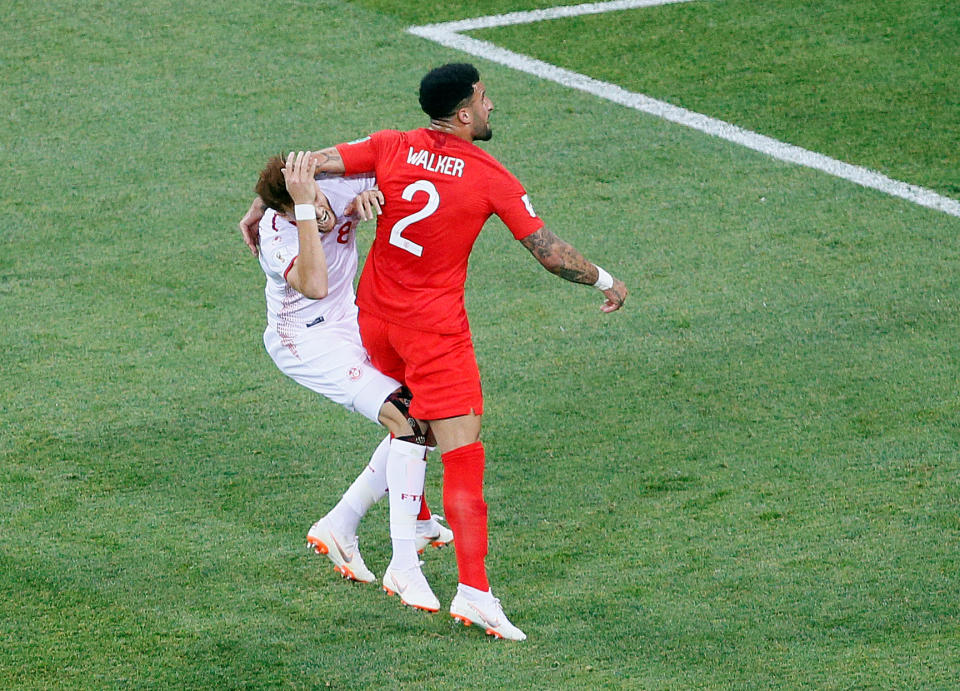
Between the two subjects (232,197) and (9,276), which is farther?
(232,197)

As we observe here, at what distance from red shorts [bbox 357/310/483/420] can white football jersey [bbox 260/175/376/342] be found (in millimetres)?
410

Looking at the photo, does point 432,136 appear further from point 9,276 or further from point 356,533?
point 9,276

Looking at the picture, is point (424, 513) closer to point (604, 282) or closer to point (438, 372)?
point (438, 372)

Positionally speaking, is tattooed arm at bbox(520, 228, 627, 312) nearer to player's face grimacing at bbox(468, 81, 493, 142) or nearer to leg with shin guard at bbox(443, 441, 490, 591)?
player's face grimacing at bbox(468, 81, 493, 142)

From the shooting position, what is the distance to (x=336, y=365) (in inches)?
207

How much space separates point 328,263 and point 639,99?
5.39 meters

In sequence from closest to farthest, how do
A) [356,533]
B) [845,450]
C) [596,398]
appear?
[356,533], [845,450], [596,398]

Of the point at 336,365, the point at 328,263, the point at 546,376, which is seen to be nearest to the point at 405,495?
the point at 336,365

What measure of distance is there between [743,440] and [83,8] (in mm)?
7877

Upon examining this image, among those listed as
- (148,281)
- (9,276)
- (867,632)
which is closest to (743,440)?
(867,632)

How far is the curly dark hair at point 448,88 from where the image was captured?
4.82 metres

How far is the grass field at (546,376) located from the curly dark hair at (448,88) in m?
1.75

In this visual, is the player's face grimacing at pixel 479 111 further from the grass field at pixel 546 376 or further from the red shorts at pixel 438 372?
the grass field at pixel 546 376

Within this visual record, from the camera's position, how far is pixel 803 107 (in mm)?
10000
